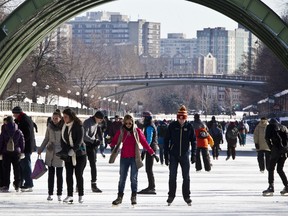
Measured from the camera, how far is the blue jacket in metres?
20.2

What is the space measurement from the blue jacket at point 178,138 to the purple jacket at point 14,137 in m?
3.60

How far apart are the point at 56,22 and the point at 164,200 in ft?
72.3

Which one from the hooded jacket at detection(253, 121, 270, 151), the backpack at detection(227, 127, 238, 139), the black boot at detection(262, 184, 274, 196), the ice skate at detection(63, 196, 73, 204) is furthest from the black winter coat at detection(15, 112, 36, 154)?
the backpack at detection(227, 127, 238, 139)

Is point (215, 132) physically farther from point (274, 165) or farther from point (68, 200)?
point (68, 200)

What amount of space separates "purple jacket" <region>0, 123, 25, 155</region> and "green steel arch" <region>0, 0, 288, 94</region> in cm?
1236

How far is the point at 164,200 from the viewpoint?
21234mm

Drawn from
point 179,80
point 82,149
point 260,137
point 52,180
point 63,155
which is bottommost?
point 52,180

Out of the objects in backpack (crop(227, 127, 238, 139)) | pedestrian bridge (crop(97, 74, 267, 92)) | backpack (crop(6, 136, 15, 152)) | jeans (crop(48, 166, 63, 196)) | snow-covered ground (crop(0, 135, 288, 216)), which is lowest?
snow-covered ground (crop(0, 135, 288, 216))

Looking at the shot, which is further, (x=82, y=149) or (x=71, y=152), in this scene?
(x=82, y=149)

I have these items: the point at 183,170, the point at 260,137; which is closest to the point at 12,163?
the point at 183,170

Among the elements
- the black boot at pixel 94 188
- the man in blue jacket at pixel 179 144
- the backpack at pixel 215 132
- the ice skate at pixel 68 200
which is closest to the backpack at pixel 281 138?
the man in blue jacket at pixel 179 144

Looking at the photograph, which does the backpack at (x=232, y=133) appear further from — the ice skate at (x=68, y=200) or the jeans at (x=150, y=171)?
the ice skate at (x=68, y=200)

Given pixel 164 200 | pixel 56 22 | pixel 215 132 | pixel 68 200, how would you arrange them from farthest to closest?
pixel 56 22
pixel 215 132
pixel 164 200
pixel 68 200

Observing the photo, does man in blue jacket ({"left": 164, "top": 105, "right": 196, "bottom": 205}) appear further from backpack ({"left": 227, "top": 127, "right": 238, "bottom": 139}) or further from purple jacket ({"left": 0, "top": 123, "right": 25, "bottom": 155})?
backpack ({"left": 227, "top": 127, "right": 238, "bottom": 139})
